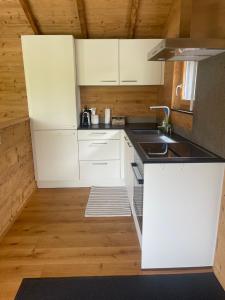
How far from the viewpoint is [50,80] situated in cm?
304

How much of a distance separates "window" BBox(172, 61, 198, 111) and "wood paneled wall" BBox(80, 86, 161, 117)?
77 centimetres

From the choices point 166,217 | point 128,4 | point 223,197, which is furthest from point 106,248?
point 128,4

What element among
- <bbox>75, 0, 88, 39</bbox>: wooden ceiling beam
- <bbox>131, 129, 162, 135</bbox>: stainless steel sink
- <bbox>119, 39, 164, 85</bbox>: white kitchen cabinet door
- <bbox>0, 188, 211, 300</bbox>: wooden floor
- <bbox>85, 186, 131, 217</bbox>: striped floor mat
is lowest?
<bbox>0, 188, 211, 300</bbox>: wooden floor

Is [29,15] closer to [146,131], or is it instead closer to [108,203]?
[146,131]

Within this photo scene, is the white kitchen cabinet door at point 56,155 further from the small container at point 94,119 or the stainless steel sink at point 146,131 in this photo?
the stainless steel sink at point 146,131

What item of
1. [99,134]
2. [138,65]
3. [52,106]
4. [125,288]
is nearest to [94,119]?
[99,134]

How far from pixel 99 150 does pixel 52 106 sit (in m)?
0.92

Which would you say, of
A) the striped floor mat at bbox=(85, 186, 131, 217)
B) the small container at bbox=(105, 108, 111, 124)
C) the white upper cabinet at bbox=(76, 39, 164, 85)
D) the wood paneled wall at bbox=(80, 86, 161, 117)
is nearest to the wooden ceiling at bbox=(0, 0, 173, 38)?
the white upper cabinet at bbox=(76, 39, 164, 85)

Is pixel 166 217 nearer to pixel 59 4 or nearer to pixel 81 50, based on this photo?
pixel 81 50

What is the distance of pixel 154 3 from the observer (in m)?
2.85

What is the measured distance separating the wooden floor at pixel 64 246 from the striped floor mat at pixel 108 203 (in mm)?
105

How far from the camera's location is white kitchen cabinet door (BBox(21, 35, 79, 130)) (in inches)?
116

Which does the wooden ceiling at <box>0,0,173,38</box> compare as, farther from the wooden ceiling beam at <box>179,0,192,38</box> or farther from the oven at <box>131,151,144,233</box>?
the oven at <box>131,151,144,233</box>

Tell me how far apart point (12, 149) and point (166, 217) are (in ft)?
6.05
